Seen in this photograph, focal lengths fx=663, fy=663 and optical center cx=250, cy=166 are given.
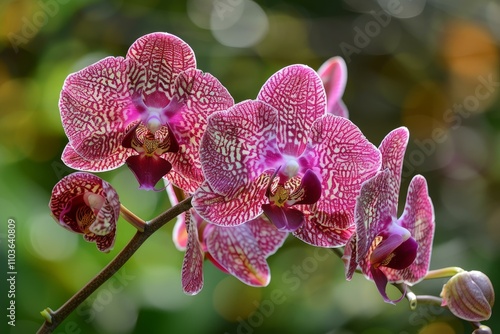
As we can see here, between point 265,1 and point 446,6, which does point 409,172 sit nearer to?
point 446,6

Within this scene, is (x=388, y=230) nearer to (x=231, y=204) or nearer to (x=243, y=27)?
(x=231, y=204)

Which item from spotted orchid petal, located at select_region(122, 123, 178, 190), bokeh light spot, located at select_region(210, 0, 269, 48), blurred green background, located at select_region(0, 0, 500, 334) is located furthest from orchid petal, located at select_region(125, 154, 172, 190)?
bokeh light spot, located at select_region(210, 0, 269, 48)

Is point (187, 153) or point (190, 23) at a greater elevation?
point (187, 153)

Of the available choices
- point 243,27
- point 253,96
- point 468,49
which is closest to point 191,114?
point 253,96

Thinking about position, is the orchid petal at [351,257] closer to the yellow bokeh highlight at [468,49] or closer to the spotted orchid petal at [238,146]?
the spotted orchid petal at [238,146]

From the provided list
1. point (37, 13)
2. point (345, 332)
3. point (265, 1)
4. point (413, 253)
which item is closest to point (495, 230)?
point (345, 332)

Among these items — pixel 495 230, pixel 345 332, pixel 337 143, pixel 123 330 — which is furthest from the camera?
pixel 495 230

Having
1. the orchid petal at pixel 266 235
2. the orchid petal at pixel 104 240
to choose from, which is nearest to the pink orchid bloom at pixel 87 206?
the orchid petal at pixel 104 240
